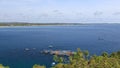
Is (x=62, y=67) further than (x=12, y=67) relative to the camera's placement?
No

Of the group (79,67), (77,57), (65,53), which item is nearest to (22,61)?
(65,53)

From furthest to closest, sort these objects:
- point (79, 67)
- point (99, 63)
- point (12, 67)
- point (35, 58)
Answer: point (35, 58)
point (12, 67)
point (99, 63)
point (79, 67)

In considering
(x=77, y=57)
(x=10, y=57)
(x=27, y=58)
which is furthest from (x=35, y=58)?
(x=77, y=57)

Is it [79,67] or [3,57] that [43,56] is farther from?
[79,67]

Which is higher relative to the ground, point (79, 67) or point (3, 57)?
point (79, 67)

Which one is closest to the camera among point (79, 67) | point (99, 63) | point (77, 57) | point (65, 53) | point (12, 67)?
point (79, 67)

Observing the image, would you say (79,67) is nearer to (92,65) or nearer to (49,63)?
(92,65)

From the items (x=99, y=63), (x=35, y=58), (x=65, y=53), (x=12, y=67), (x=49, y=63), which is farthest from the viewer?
(x=65, y=53)

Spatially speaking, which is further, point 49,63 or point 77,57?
point 49,63

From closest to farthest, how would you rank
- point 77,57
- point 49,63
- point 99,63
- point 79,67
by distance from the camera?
point 79,67 → point 99,63 → point 77,57 → point 49,63
